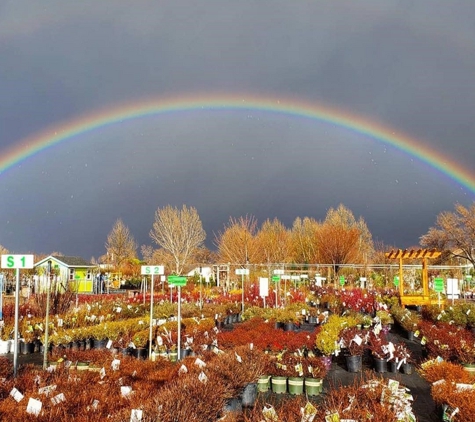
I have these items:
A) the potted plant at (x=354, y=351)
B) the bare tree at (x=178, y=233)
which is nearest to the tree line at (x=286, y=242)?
the bare tree at (x=178, y=233)

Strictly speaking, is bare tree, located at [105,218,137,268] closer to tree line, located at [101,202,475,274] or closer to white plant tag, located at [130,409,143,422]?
tree line, located at [101,202,475,274]

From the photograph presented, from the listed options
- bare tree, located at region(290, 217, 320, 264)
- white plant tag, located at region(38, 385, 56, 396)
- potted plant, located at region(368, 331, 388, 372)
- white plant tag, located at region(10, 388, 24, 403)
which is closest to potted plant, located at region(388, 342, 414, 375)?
potted plant, located at region(368, 331, 388, 372)

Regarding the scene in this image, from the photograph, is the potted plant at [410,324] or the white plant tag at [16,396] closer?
the white plant tag at [16,396]

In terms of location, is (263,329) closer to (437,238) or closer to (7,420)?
(7,420)

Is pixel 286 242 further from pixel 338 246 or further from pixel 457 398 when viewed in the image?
pixel 457 398

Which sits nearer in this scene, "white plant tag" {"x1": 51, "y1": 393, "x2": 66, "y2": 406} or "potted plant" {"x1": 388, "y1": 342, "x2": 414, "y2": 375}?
"white plant tag" {"x1": 51, "y1": 393, "x2": 66, "y2": 406}

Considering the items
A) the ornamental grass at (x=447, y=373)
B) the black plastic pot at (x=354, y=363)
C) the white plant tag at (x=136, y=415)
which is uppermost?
the white plant tag at (x=136, y=415)

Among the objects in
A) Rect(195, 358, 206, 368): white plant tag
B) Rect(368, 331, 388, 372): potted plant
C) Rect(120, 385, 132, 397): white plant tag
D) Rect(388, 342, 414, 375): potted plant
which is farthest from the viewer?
Rect(368, 331, 388, 372): potted plant

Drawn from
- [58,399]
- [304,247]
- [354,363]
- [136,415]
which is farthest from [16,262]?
[304,247]

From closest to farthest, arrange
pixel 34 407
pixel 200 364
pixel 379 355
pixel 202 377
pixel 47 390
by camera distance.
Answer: pixel 34 407
pixel 47 390
pixel 202 377
pixel 200 364
pixel 379 355

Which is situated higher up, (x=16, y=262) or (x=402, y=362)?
(x=16, y=262)

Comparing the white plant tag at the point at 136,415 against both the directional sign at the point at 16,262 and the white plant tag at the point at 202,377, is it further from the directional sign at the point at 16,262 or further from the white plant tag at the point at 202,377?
the directional sign at the point at 16,262

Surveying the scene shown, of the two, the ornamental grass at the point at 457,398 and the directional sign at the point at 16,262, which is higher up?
the directional sign at the point at 16,262

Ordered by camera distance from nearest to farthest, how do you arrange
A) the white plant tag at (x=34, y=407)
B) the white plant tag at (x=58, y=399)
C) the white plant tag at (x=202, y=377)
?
the white plant tag at (x=34, y=407)
the white plant tag at (x=58, y=399)
the white plant tag at (x=202, y=377)
